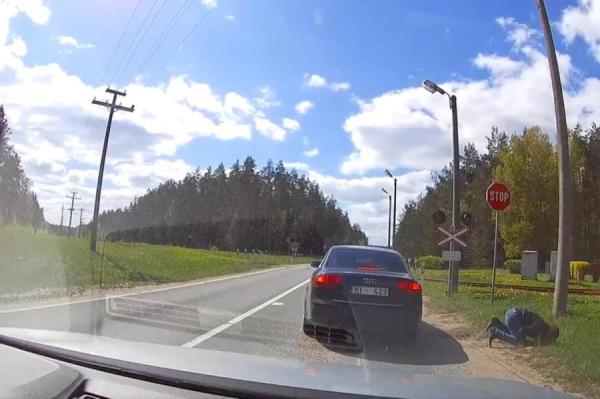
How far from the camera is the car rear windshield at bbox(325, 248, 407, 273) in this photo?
32.4 feet

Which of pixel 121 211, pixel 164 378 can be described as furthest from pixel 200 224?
pixel 164 378

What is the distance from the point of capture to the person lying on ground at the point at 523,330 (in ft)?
30.1

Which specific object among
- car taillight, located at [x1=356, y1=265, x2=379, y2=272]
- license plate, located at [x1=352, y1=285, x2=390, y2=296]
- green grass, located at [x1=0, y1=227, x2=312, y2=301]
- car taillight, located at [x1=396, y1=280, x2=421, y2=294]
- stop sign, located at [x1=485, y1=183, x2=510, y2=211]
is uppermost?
stop sign, located at [x1=485, y1=183, x2=510, y2=211]

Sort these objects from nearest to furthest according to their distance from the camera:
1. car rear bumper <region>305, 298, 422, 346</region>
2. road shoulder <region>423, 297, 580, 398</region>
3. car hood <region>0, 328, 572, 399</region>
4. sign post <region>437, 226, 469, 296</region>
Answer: car hood <region>0, 328, 572, 399</region> → road shoulder <region>423, 297, 580, 398</region> → car rear bumper <region>305, 298, 422, 346</region> → sign post <region>437, 226, 469, 296</region>

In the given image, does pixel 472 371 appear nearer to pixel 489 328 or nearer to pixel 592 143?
pixel 489 328

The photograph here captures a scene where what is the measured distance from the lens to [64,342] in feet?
14.8

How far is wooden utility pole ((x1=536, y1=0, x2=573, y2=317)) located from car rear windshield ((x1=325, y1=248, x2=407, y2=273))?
395cm

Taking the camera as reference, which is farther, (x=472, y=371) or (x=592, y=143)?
(x=592, y=143)

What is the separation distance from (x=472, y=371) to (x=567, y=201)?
240 inches

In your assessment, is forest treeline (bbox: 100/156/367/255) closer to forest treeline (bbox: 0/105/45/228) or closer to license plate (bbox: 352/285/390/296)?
forest treeline (bbox: 0/105/45/228)

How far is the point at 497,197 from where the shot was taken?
46.9 feet

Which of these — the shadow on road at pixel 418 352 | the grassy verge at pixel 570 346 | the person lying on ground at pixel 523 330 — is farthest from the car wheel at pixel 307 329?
the grassy verge at pixel 570 346

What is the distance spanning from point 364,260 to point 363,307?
1.13 metres

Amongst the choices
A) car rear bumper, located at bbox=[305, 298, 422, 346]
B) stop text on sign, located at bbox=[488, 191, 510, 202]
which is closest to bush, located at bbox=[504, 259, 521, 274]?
stop text on sign, located at bbox=[488, 191, 510, 202]
